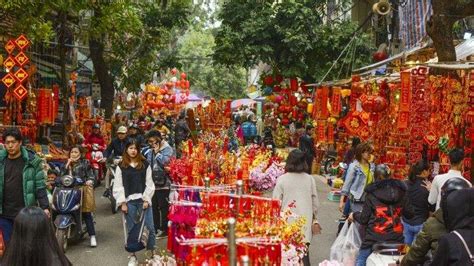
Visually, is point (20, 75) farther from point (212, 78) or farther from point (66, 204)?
point (212, 78)

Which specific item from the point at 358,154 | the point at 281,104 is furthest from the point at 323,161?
the point at 358,154

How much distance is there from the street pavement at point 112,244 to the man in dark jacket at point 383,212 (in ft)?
9.17

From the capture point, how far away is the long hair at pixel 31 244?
174 inches

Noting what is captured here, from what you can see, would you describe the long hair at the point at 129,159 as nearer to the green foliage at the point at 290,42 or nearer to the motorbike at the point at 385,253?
the motorbike at the point at 385,253

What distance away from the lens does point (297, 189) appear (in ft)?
27.0

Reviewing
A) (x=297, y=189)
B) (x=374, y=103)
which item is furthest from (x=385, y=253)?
(x=374, y=103)

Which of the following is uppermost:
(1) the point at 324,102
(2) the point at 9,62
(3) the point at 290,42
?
(3) the point at 290,42

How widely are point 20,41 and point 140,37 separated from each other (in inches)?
377

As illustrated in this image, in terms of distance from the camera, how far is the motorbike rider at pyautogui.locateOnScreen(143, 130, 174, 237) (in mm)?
11148

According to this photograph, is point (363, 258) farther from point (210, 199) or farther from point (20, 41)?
point (20, 41)

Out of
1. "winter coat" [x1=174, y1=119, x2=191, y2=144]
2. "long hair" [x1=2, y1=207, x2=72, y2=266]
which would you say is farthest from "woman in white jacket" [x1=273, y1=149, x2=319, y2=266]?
"winter coat" [x1=174, y1=119, x2=191, y2=144]

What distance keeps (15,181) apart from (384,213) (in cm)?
396

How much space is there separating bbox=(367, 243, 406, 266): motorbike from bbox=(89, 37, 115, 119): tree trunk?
16142 millimetres

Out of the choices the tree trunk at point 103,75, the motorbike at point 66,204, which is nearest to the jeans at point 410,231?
the motorbike at point 66,204
